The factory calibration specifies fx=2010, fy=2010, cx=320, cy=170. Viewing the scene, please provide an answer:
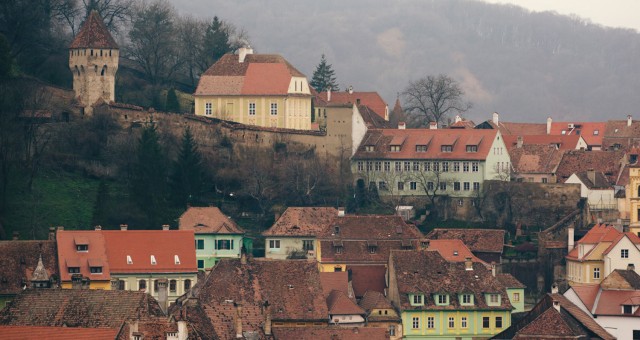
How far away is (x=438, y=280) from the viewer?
11138 cm

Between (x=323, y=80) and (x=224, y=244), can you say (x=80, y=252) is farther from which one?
(x=323, y=80)

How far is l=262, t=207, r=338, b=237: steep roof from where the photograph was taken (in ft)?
406

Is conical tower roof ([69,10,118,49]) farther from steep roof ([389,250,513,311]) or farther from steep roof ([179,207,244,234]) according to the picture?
steep roof ([389,250,513,311])

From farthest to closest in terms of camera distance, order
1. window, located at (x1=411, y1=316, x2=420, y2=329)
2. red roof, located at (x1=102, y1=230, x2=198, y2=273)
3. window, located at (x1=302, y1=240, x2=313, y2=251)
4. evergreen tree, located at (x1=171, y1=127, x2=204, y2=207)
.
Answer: evergreen tree, located at (x1=171, y1=127, x2=204, y2=207) < window, located at (x1=302, y1=240, x2=313, y2=251) < red roof, located at (x1=102, y1=230, x2=198, y2=273) < window, located at (x1=411, y1=316, x2=420, y2=329)

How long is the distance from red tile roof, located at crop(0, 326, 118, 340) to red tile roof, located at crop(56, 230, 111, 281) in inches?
1035

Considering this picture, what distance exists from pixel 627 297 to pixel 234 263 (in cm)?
2150

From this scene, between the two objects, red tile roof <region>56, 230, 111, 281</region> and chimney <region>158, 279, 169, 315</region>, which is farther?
red tile roof <region>56, 230, 111, 281</region>

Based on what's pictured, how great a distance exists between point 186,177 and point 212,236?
279 inches

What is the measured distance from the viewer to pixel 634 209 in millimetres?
131000

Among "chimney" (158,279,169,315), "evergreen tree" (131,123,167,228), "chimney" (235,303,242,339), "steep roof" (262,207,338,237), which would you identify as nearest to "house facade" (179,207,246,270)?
"evergreen tree" (131,123,167,228)

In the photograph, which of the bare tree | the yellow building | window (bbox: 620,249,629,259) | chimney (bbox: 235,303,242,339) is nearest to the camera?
chimney (bbox: 235,303,242,339)

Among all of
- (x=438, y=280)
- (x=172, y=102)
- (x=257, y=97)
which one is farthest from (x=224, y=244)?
(x=172, y=102)

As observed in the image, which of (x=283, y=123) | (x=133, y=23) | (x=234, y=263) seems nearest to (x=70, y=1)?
(x=133, y=23)

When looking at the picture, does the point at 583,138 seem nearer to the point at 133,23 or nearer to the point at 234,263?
the point at 133,23
